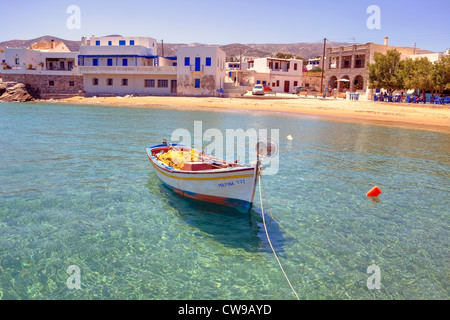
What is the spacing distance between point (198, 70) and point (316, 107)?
769 inches

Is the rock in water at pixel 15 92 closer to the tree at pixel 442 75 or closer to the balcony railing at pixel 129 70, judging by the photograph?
the balcony railing at pixel 129 70

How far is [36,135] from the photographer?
909 inches

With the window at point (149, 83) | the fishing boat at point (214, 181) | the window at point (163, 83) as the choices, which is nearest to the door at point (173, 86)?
the window at point (163, 83)

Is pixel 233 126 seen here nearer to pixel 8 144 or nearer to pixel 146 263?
pixel 8 144

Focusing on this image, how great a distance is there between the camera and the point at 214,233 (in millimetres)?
9023

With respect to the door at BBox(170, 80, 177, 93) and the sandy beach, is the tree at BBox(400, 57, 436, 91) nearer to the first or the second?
the sandy beach

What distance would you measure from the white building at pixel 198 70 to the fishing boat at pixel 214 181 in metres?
44.2

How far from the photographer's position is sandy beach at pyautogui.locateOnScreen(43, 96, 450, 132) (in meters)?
36.5

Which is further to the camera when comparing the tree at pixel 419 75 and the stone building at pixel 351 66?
the stone building at pixel 351 66

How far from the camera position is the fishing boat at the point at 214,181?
9.30m

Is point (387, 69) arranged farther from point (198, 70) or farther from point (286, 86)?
point (198, 70)

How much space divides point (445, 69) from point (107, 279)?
42.2m

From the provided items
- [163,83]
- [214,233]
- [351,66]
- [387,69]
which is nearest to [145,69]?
[163,83]

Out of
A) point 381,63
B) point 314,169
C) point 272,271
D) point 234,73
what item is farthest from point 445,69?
point 272,271
